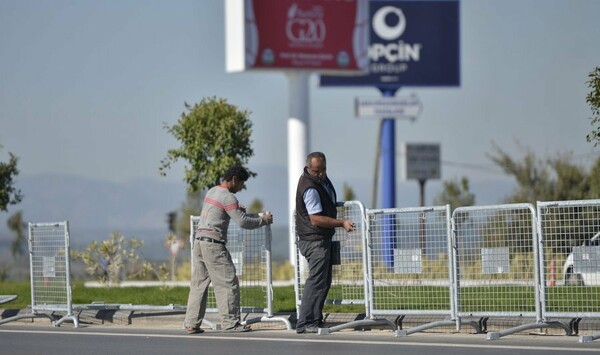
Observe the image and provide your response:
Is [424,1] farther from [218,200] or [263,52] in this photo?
[218,200]

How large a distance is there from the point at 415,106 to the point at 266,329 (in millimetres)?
26091

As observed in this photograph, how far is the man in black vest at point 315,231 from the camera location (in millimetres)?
15469

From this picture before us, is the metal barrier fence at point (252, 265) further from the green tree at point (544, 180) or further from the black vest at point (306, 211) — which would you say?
the green tree at point (544, 180)

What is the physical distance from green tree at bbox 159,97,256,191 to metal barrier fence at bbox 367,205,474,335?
9497 millimetres

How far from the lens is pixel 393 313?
15.6 m

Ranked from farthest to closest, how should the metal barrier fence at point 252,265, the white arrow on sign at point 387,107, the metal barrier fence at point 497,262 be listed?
the white arrow on sign at point 387,107 → the metal barrier fence at point 252,265 → the metal barrier fence at point 497,262

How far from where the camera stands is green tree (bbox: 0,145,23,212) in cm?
2467

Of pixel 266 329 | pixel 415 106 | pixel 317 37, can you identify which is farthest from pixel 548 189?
pixel 266 329

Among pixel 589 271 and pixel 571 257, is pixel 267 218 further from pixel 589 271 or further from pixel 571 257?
pixel 589 271

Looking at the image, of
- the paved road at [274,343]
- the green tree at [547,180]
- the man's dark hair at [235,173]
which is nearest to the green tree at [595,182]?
the green tree at [547,180]

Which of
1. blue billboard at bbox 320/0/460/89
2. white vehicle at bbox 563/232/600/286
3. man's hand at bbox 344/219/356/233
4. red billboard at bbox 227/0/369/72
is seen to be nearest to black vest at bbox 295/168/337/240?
man's hand at bbox 344/219/356/233

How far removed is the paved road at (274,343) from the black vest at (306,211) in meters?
1.15

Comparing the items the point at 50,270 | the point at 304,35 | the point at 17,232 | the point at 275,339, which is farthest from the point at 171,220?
the point at 275,339

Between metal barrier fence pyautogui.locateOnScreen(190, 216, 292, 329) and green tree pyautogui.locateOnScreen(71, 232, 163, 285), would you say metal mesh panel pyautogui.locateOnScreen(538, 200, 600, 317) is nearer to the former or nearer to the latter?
metal barrier fence pyautogui.locateOnScreen(190, 216, 292, 329)
